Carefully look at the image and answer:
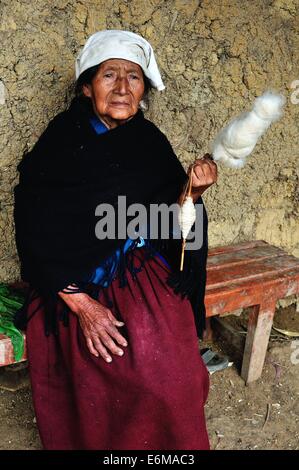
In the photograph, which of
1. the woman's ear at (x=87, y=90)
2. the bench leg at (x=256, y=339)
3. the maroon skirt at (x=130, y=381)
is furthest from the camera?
the bench leg at (x=256, y=339)

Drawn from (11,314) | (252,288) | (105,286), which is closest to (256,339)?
(252,288)

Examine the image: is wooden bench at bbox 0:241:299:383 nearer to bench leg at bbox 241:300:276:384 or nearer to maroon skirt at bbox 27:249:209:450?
bench leg at bbox 241:300:276:384

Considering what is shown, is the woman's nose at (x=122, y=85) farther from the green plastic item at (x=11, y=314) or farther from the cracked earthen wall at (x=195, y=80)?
the green plastic item at (x=11, y=314)

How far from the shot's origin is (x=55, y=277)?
89.5 inches

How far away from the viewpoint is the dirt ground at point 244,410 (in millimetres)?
2631

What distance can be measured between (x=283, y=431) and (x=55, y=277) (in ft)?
4.66

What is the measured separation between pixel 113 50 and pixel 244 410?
6.35ft

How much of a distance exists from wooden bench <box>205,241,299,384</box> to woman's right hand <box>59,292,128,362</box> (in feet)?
2.16

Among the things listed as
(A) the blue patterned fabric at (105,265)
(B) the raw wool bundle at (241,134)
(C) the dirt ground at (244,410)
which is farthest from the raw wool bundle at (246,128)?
(C) the dirt ground at (244,410)

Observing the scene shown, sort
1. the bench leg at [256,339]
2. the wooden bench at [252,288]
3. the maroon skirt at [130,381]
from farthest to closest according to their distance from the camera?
the bench leg at [256,339]
the wooden bench at [252,288]
the maroon skirt at [130,381]

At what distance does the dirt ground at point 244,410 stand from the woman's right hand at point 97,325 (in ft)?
2.28

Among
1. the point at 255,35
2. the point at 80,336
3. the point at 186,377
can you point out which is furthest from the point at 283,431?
the point at 255,35

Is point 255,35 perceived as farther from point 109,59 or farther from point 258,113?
point 258,113

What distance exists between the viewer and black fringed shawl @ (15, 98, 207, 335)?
230cm
